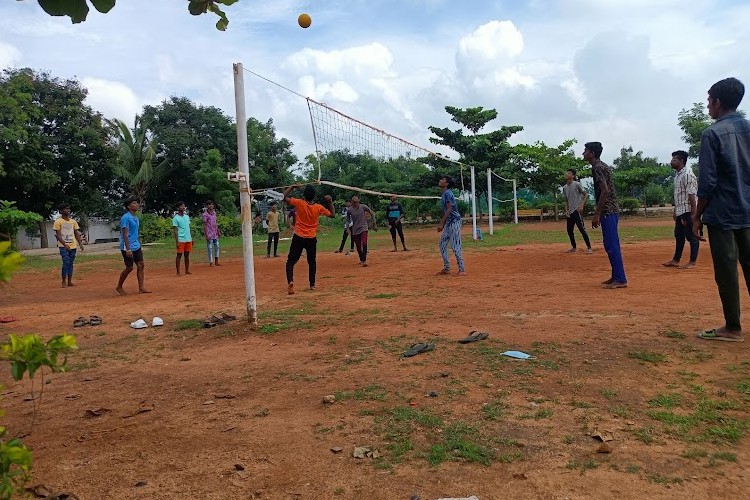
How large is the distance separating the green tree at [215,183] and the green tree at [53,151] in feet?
17.1

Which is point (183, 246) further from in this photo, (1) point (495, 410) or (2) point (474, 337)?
(1) point (495, 410)

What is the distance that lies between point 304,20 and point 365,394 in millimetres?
3870

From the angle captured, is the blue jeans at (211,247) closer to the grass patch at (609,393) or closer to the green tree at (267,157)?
the grass patch at (609,393)

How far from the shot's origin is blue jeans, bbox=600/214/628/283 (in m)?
7.31

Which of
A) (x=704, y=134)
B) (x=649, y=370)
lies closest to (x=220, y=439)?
(x=649, y=370)

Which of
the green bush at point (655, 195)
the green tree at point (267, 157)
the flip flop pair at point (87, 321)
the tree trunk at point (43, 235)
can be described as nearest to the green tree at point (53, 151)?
the tree trunk at point (43, 235)

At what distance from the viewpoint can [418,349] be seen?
4719 mm

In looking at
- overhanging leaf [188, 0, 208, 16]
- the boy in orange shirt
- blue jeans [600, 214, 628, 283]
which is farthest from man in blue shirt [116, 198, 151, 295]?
overhanging leaf [188, 0, 208, 16]

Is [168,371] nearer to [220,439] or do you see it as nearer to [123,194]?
[220,439]

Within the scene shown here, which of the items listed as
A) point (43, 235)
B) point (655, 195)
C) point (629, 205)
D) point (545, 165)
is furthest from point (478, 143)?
point (43, 235)

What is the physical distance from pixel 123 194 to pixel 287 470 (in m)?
41.2

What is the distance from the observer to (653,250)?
1239cm

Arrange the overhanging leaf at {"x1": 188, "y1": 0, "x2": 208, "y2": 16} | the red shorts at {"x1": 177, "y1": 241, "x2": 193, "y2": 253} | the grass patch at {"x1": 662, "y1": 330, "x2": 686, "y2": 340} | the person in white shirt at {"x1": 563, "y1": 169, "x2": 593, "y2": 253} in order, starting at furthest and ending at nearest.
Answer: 1. the red shorts at {"x1": 177, "y1": 241, "x2": 193, "y2": 253}
2. the person in white shirt at {"x1": 563, "y1": 169, "x2": 593, "y2": 253}
3. the grass patch at {"x1": 662, "y1": 330, "x2": 686, "y2": 340}
4. the overhanging leaf at {"x1": 188, "y1": 0, "x2": 208, "y2": 16}

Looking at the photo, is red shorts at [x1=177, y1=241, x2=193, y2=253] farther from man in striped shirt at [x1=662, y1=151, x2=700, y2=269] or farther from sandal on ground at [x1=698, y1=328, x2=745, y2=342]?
sandal on ground at [x1=698, y1=328, x2=745, y2=342]
